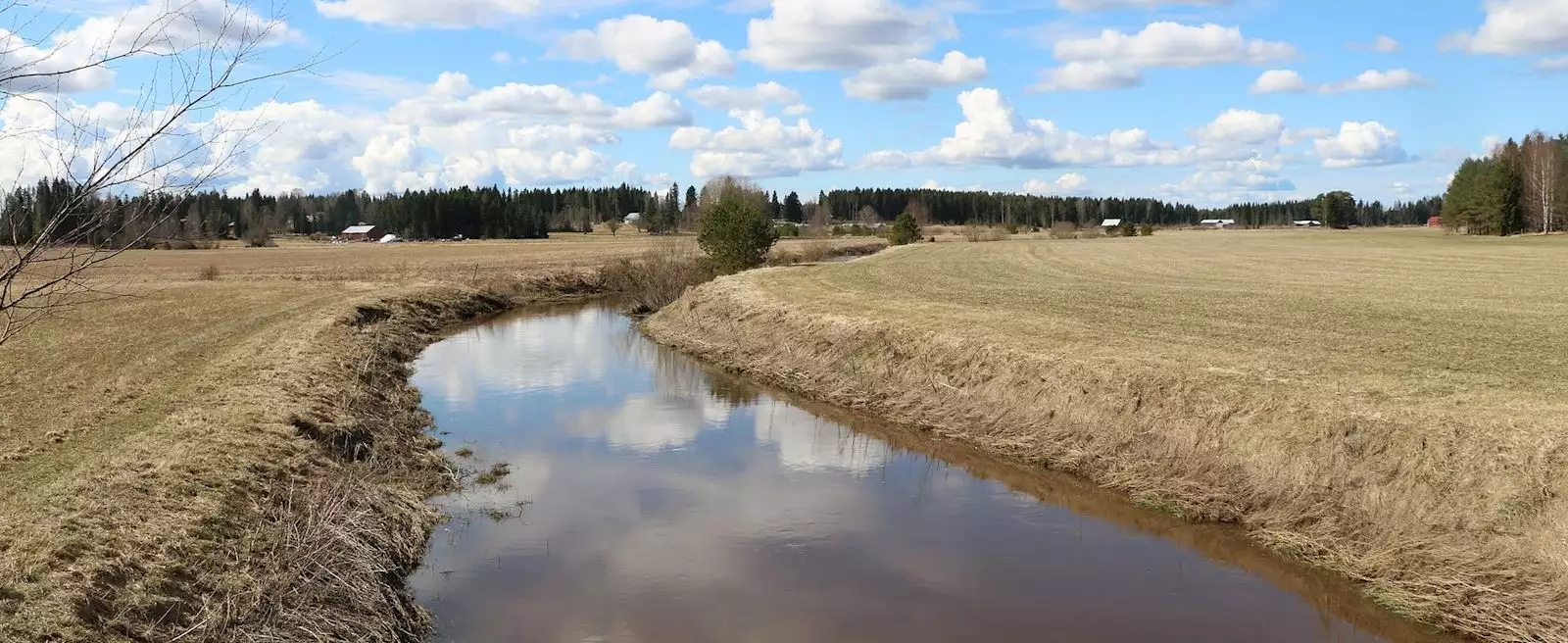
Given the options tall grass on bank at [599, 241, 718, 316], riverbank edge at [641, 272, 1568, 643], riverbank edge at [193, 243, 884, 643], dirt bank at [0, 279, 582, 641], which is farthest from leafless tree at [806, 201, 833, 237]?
dirt bank at [0, 279, 582, 641]

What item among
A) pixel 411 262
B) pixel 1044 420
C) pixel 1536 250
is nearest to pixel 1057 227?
pixel 1536 250

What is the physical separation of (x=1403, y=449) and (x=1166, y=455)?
3294 mm

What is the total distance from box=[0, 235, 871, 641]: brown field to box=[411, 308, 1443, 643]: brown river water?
1206 millimetres

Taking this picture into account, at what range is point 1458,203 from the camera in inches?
3816

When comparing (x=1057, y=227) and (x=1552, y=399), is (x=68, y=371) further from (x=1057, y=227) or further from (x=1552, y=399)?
(x=1057, y=227)

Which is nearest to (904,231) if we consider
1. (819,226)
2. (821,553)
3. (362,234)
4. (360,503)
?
(819,226)

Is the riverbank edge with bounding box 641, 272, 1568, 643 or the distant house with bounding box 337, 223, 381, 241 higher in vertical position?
the distant house with bounding box 337, 223, 381, 241

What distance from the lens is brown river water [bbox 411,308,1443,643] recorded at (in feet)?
35.7

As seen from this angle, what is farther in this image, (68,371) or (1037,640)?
(68,371)

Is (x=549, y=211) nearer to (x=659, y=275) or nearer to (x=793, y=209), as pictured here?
(x=793, y=209)

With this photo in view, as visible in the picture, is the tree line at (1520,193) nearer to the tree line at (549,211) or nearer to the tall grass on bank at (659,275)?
the tree line at (549,211)

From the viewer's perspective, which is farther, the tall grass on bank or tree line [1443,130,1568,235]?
tree line [1443,130,1568,235]

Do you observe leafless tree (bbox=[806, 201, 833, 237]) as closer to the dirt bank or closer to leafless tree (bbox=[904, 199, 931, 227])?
leafless tree (bbox=[904, 199, 931, 227])

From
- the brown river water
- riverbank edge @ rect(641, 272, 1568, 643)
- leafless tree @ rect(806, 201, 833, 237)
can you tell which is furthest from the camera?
leafless tree @ rect(806, 201, 833, 237)
